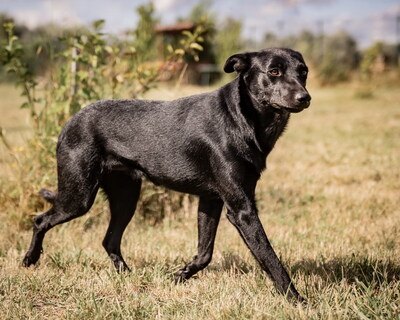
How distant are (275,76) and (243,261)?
158cm

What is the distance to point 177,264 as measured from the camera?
151 inches

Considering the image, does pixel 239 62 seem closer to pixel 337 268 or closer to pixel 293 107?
pixel 293 107

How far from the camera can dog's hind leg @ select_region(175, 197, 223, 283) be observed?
3.53m

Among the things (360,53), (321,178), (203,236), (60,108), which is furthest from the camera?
(360,53)

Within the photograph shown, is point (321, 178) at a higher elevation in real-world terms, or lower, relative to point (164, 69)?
lower

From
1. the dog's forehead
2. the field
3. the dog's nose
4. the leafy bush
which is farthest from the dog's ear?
the field

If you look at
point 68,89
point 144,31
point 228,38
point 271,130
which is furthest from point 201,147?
point 228,38

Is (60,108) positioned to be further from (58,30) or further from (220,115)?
(220,115)

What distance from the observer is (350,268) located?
3.54 metres

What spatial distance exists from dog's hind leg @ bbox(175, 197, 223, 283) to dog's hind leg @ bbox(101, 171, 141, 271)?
0.60 metres

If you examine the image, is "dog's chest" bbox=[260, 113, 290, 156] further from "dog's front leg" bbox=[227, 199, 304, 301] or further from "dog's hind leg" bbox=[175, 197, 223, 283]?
"dog's hind leg" bbox=[175, 197, 223, 283]

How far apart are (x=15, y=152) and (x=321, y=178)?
4.24m

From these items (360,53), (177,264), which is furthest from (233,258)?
(360,53)

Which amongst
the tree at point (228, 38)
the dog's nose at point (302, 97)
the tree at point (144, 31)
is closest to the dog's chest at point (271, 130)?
the dog's nose at point (302, 97)
